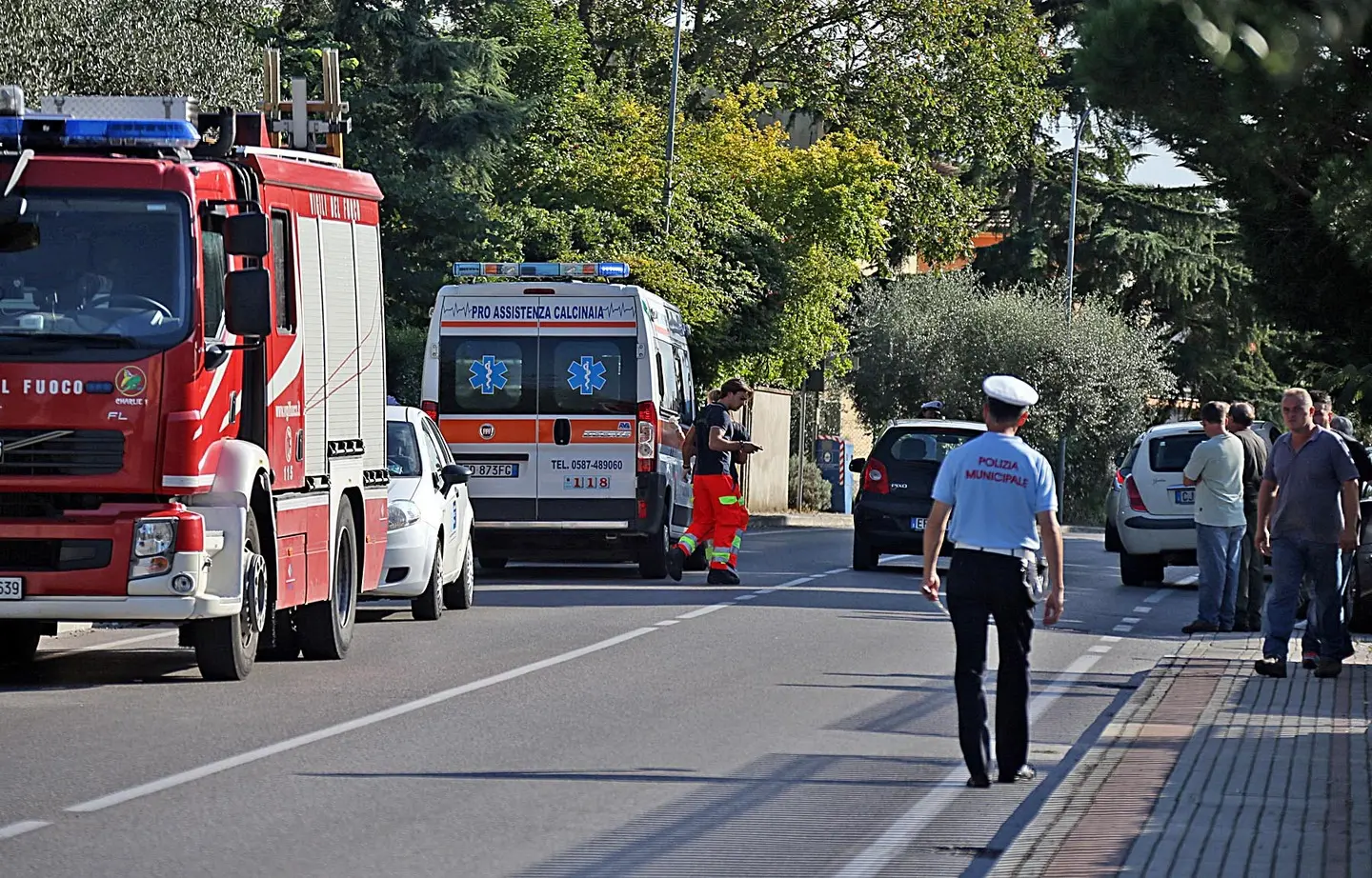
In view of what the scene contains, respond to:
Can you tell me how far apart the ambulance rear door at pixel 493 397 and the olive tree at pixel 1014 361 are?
31.8m

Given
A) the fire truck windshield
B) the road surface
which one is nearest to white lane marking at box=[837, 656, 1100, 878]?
the road surface

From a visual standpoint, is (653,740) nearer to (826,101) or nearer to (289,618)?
(289,618)

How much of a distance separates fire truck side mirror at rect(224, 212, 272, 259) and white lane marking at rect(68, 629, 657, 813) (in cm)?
253

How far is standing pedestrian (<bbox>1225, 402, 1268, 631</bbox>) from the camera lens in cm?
1692

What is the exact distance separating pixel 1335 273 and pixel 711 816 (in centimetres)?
1933

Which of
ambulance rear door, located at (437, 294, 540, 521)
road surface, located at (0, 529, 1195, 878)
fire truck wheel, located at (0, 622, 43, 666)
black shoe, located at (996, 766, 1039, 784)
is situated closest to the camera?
road surface, located at (0, 529, 1195, 878)

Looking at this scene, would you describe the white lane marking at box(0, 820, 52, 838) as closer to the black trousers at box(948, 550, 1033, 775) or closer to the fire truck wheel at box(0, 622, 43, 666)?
the black trousers at box(948, 550, 1033, 775)

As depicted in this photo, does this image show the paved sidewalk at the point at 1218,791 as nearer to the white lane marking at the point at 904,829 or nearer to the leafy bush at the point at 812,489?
the white lane marking at the point at 904,829

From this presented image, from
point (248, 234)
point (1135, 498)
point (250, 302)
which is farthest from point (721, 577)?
point (248, 234)

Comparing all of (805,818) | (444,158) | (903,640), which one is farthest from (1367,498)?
(444,158)

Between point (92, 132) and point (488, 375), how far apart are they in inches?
398

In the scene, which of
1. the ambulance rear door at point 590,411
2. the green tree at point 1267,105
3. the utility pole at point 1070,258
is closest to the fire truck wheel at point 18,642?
the green tree at point 1267,105

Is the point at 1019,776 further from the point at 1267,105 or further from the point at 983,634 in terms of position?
the point at 1267,105

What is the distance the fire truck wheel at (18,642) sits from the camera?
13.5 m
